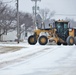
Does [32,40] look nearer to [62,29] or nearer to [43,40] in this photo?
[43,40]

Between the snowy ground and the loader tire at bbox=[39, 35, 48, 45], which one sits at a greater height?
the loader tire at bbox=[39, 35, 48, 45]

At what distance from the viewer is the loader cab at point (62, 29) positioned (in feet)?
122

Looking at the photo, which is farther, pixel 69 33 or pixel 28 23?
pixel 28 23

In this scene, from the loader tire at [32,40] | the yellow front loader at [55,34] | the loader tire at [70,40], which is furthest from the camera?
the loader tire at [32,40]

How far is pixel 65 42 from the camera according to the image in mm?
37062

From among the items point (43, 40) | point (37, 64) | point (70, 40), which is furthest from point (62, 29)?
point (37, 64)

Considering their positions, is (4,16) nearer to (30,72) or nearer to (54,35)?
(54,35)

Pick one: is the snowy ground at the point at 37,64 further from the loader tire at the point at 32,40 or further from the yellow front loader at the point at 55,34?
the loader tire at the point at 32,40

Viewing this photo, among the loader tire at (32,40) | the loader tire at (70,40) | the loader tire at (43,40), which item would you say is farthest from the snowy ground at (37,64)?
the loader tire at (32,40)

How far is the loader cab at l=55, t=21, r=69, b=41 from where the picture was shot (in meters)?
37.2

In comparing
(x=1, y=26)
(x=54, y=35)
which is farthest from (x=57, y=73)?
(x=1, y=26)

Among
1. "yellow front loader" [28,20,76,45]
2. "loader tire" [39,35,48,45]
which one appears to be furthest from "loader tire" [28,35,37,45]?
"loader tire" [39,35,48,45]

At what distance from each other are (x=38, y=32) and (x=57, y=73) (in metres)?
24.6

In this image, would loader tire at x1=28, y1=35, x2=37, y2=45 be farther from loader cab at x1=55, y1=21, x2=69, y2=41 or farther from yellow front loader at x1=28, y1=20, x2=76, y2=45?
loader cab at x1=55, y1=21, x2=69, y2=41
